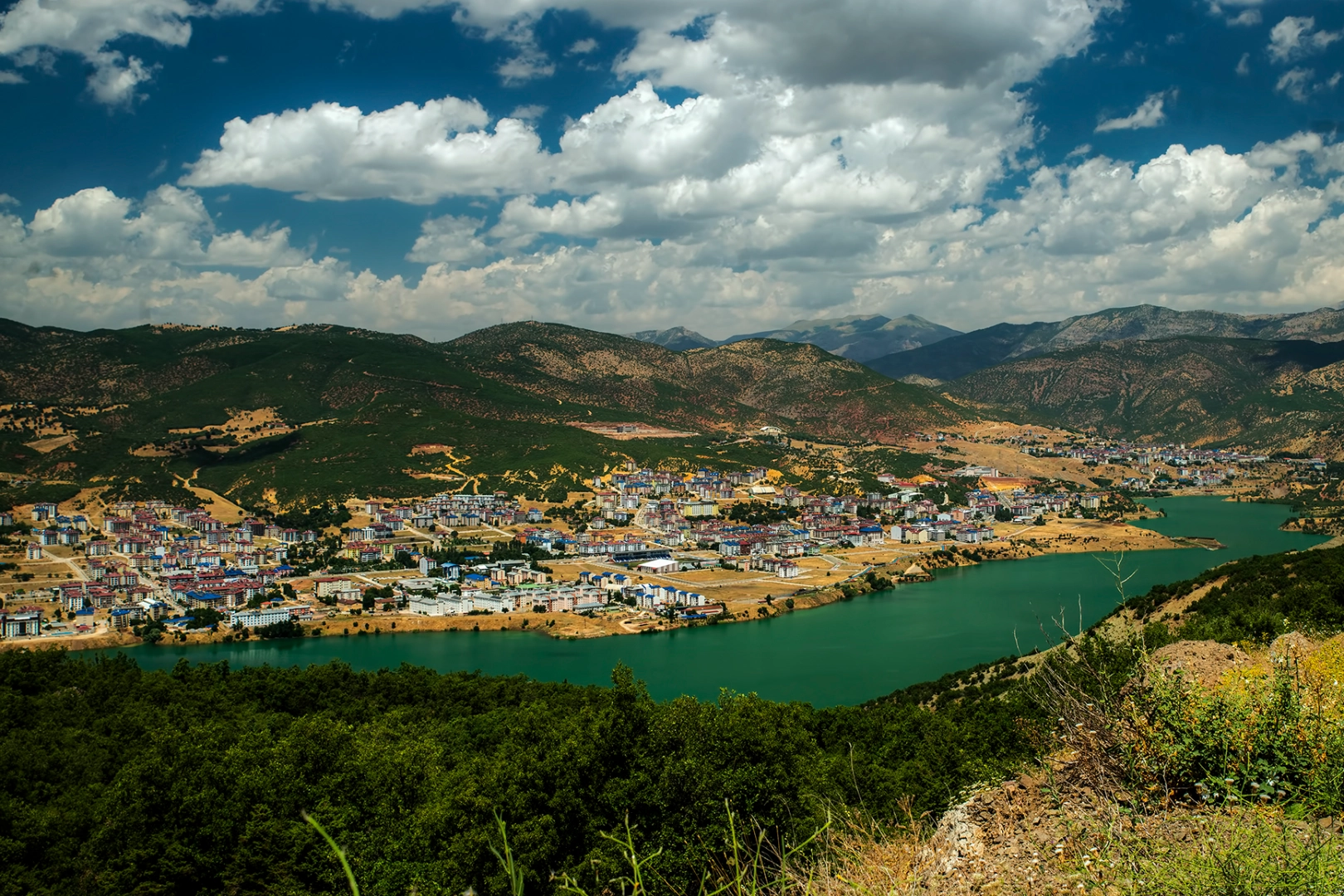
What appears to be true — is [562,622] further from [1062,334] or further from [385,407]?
[1062,334]

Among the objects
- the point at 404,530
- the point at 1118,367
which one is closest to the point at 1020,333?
the point at 1118,367

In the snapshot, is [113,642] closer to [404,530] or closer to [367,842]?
[404,530]

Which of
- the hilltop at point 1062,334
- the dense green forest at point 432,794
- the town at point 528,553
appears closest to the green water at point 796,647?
the town at point 528,553

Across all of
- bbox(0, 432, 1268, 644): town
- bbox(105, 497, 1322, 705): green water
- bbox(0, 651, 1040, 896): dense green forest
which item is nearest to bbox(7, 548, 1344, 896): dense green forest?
bbox(0, 651, 1040, 896): dense green forest

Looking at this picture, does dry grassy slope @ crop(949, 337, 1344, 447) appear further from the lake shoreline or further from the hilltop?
the lake shoreline

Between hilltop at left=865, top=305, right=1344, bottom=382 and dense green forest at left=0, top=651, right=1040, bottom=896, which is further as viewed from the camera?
hilltop at left=865, top=305, right=1344, bottom=382
